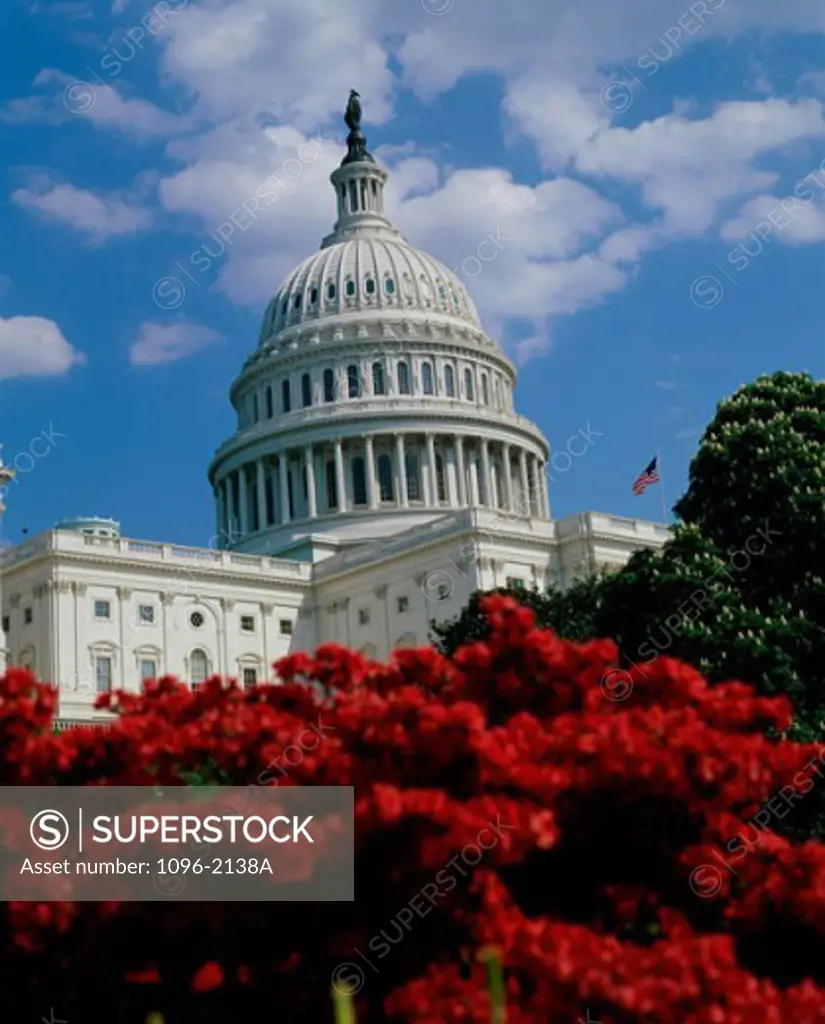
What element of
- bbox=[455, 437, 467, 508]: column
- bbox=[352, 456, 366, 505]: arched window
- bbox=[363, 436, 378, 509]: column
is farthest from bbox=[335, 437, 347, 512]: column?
bbox=[455, 437, 467, 508]: column

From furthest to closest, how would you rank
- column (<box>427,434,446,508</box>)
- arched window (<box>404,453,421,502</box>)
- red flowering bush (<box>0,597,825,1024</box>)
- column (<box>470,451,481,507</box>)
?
column (<box>470,451,481,507</box>), arched window (<box>404,453,421,502</box>), column (<box>427,434,446,508</box>), red flowering bush (<box>0,597,825,1024</box>)

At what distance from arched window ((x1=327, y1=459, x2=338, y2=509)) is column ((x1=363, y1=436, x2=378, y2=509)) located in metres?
2.81

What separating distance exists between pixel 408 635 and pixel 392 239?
177 ft

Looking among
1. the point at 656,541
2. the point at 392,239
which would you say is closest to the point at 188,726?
the point at 656,541

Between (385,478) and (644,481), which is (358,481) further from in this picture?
(644,481)

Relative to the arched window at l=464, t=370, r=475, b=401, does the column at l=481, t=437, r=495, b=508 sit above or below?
below

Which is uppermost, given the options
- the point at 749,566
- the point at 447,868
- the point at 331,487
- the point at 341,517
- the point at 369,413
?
the point at 369,413

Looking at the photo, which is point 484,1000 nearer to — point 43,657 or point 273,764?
point 273,764

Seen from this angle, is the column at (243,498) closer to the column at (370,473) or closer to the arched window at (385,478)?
the column at (370,473)

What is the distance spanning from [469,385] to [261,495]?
19190mm

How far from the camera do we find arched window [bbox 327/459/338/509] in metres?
121

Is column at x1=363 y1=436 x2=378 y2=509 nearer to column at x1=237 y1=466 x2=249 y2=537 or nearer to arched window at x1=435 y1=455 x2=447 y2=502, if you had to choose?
arched window at x1=435 y1=455 x2=447 y2=502

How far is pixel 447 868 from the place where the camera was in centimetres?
1537

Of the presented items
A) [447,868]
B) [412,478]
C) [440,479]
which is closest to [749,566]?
[447,868]
